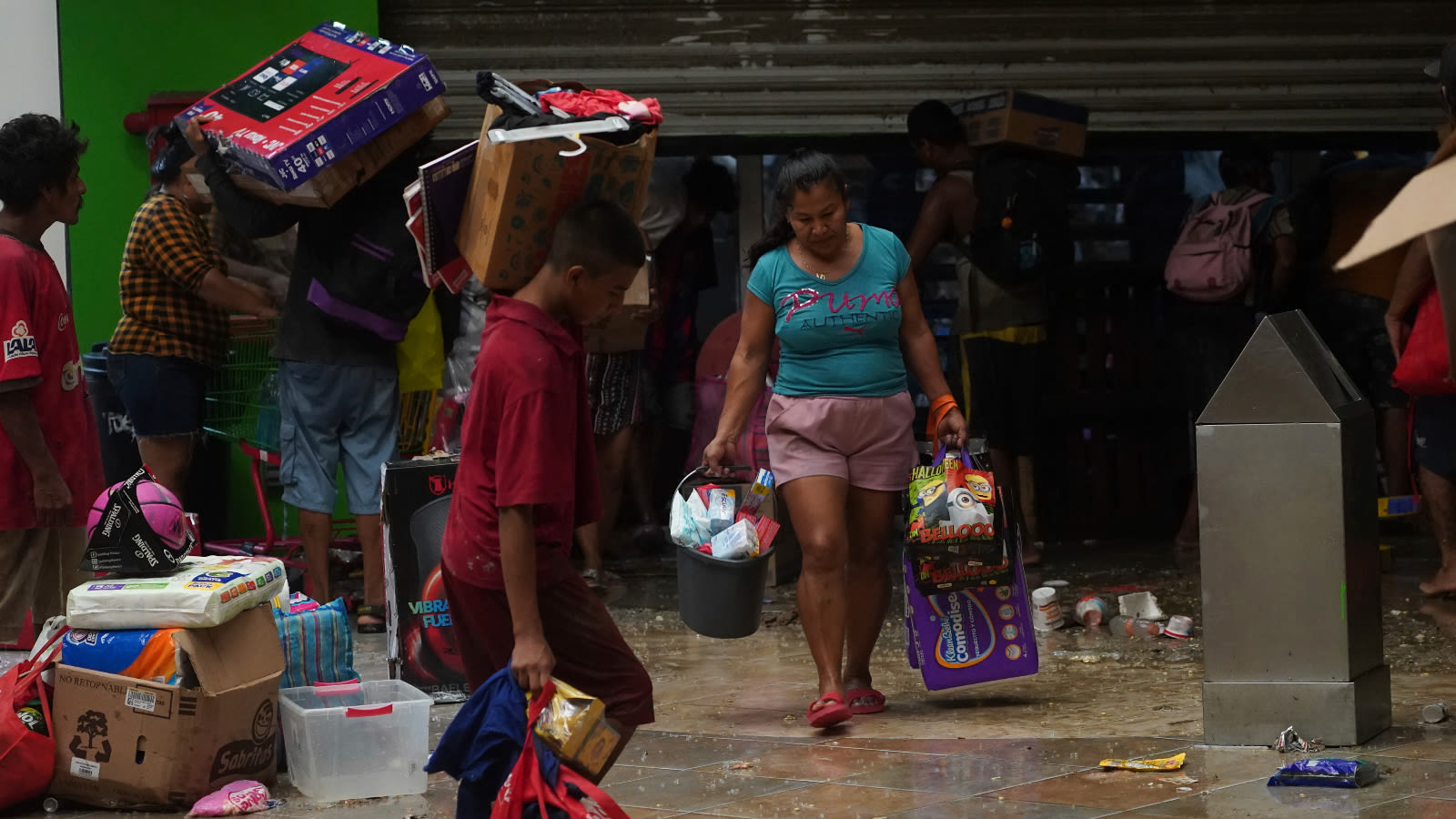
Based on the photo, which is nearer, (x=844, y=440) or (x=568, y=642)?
(x=568, y=642)

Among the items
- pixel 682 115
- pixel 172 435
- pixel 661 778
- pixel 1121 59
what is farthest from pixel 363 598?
→ pixel 1121 59

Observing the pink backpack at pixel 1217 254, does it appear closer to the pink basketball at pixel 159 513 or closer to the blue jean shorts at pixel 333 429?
the blue jean shorts at pixel 333 429

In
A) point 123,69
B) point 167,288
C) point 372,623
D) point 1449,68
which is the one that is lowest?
point 372,623

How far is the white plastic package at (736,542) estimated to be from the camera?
581 centimetres

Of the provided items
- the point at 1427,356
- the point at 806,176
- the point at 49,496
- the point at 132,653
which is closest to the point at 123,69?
the point at 49,496

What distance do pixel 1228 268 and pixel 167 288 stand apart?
5.27 m

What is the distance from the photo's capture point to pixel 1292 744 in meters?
5.09

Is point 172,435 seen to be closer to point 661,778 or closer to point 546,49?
point 546,49

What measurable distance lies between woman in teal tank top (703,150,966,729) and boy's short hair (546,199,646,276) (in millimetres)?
1976

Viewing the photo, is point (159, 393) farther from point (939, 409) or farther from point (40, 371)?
point (939, 409)

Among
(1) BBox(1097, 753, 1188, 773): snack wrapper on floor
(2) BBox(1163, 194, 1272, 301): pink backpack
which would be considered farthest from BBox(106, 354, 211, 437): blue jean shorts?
(2) BBox(1163, 194, 1272, 301): pink backpack

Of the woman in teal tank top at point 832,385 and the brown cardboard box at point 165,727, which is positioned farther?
the woman in teal tank top at point 832,385

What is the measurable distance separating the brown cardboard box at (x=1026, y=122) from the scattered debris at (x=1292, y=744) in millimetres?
4307

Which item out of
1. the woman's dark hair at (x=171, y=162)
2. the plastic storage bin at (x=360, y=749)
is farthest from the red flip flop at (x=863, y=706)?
the woman's dark hair at (x=171, y=162)
